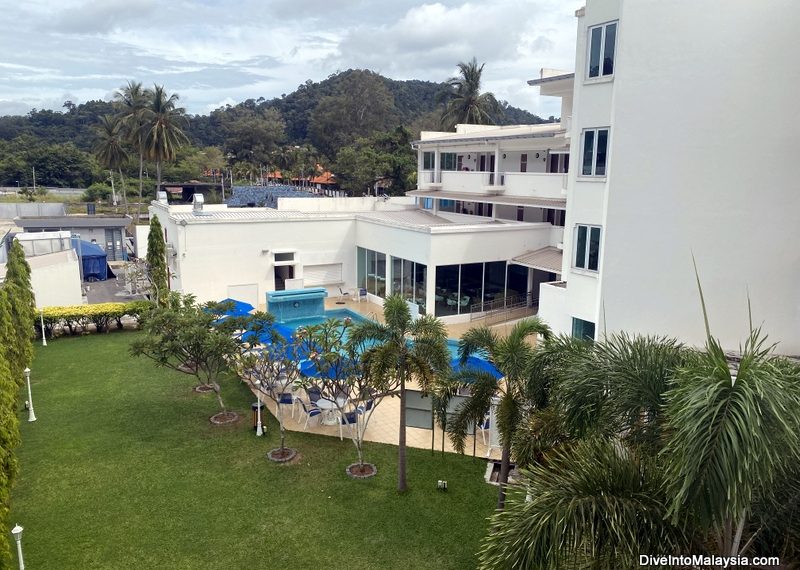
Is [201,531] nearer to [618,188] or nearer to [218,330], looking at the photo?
[218,330]

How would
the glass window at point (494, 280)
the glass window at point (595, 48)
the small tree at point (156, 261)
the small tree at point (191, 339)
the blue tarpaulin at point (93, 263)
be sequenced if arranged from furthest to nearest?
1. the blue tarpaulin at point (93, 263)
2. the small tree at point (156, 261)
3. the glass window at point (494, 280)
4. the glass window at point (595, 48)
5. the small tree at point (191, 339)

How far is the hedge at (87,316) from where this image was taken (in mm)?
25453

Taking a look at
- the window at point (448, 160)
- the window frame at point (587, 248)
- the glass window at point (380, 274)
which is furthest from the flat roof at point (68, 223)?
the window frame at point (587, 248)

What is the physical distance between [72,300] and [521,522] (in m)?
29.2

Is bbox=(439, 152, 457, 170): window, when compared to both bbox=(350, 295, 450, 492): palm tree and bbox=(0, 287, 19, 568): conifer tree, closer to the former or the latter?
bbox=(350, 295, 450, 492): palm tree

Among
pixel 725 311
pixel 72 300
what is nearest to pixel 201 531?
pixel 725 311

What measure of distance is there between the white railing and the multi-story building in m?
9.15

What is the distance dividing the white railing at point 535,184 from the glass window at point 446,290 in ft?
16.8

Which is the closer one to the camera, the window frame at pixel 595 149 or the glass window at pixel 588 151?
the window frame at pixel 595 149

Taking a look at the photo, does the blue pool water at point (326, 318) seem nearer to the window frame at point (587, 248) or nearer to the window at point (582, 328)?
the window at point (582, 328)

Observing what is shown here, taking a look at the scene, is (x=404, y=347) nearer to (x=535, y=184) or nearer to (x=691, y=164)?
(x=691, y=164)

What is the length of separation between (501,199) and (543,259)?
159 inches

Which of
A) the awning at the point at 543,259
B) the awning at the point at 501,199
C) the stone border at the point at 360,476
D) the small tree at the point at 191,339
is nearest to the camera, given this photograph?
the stone border at the point at 360,476

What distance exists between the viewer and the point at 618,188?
15531 millimetres
